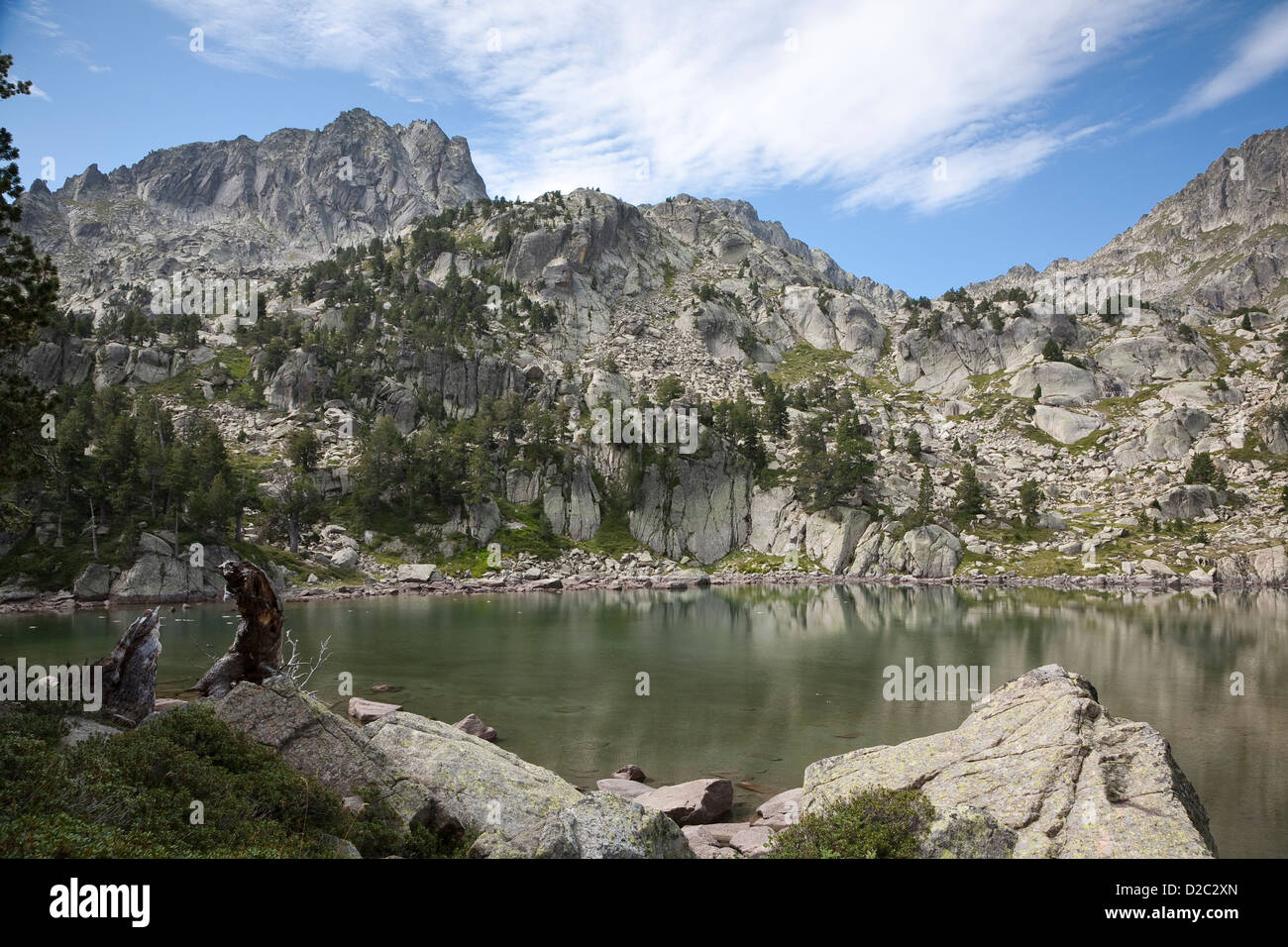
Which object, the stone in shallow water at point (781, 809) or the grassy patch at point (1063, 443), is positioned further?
the grassy patch at point (1063, 443)

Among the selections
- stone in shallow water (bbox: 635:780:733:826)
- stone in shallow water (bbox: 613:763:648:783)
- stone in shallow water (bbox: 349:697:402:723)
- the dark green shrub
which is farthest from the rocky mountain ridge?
the dark green shrub

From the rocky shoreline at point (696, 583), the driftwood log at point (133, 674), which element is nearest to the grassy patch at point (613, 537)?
the rocky shoreline at point (696, 583)

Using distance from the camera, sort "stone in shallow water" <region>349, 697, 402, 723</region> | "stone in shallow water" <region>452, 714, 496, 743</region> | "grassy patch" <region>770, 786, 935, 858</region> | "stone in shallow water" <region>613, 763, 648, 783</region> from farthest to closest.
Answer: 1. "stone in shallow water" <region>349, 697, 402, 723</region>
2. "stone in shallow water" <region>452, 714, 496, 743</region>
3. "stone in shallow water" <region>613, 763, 648, 783</region>
4. "grassy patch" <region>770, 786, 935, 858</region>

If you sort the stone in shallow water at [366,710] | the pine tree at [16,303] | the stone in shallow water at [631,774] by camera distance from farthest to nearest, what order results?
the stone in shallow water at [366,710]
the stone in shallow water at [631,774]
the pine tree at [16,303]

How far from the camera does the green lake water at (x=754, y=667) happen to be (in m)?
28.0

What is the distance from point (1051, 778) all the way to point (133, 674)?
27834 millimetres

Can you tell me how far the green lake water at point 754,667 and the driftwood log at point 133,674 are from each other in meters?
13.3

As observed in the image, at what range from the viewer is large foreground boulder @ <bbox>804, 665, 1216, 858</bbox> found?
15125mm

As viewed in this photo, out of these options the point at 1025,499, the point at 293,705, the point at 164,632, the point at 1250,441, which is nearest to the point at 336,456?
the point at 164,632

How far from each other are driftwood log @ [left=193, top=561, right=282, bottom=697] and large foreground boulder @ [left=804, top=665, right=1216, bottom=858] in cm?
1837

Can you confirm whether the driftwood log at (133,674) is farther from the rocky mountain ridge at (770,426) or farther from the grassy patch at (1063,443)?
the grassy patch at (1063,443)

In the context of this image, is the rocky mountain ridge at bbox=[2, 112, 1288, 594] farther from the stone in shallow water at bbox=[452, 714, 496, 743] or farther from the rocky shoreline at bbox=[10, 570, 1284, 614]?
the stone in shallow water at bbox=[452, 714, 496, 743]

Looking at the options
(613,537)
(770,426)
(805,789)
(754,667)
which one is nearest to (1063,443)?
(770,426)
